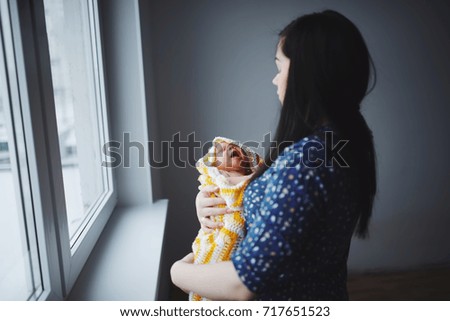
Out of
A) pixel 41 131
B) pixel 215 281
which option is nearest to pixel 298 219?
pixel 215 281

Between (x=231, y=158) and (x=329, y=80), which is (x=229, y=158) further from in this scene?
(x=329, y=80)

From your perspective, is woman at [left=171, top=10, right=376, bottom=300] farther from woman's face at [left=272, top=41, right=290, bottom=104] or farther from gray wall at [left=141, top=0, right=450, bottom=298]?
gray wall at [left=141, top=0, right=450, bottom=298]

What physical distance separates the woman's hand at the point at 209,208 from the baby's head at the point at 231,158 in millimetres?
63

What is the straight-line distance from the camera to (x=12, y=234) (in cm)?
66

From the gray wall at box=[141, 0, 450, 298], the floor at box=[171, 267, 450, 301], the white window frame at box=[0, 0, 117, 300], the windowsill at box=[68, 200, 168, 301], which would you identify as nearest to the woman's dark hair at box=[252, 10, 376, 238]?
the white window frame at box=[0, 0, 117, 300]

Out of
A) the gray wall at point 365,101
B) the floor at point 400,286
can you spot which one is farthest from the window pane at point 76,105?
the floor at point 400,286

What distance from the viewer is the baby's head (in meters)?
0.82

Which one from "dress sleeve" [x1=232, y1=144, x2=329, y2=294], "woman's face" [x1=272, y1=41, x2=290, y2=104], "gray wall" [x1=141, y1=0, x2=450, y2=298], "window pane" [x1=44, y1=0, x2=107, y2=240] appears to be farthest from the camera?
"gray wall" [x1=141, y1=0, x2=450, y2=298]

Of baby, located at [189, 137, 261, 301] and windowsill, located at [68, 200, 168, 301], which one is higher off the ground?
baby, located at [189, 137, 261, 301]

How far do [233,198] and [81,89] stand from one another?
689 mm

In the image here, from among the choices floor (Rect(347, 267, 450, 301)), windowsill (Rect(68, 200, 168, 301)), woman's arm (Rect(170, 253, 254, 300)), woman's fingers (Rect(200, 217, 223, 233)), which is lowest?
floor (Rect(347, 267, 450, 301))

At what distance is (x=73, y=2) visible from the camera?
43.0 inches
